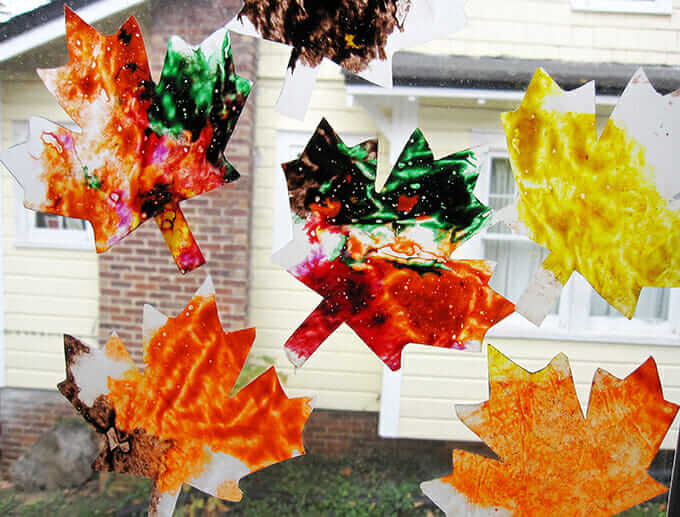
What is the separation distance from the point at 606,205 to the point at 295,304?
118 cm

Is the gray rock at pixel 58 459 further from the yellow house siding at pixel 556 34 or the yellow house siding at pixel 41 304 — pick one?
the yellow house siding at pixel 556 34

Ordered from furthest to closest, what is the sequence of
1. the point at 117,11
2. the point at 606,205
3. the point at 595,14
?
1. the point at 595,14
2. the point at 117,11
3. the point at 606,205

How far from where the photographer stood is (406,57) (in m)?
0.73

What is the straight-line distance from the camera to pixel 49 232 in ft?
5.26

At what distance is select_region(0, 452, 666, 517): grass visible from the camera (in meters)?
1.31

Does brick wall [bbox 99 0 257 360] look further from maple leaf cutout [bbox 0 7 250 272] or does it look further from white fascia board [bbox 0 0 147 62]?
maple leaf cutout [bbox 0 7 250 272]

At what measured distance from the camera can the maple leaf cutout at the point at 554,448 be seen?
459mm

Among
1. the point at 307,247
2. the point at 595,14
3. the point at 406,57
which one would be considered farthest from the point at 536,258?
the point at 307,247

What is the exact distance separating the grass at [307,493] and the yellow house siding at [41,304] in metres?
0.41

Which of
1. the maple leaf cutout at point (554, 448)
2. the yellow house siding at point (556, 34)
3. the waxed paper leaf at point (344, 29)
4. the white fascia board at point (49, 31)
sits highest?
the yellow house siding at point (556, 34)

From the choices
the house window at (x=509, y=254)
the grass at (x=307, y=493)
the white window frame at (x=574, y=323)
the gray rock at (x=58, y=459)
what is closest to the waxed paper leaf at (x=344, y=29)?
the white window frame at (x=574, y=323)

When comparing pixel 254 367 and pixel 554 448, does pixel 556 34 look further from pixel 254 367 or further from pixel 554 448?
pixel 254 367

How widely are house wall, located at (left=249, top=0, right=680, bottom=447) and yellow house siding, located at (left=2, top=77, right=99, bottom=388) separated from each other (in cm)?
65

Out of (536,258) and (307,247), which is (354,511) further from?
(307,247)
